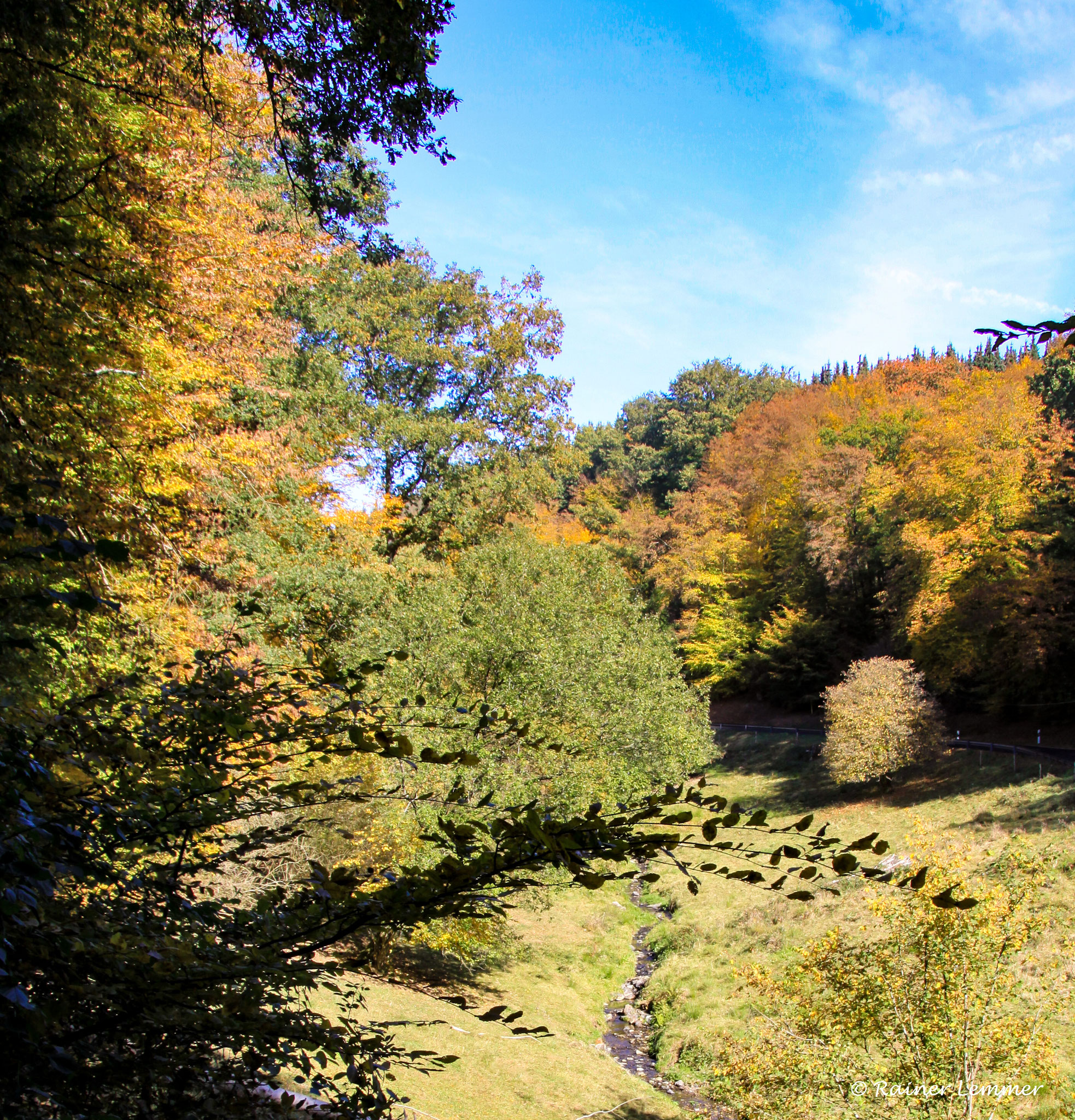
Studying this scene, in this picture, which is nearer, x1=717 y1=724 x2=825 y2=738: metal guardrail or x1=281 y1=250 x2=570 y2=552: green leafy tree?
x1=281 y1=250 x2=570 y2=552: green leafy tree

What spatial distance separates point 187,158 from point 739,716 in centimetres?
3939

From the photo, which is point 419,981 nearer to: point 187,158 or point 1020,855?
point 1020,855

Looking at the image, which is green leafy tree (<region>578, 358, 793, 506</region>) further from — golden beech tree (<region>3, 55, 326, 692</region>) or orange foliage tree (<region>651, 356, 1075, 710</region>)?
golden beech tree (<region>3, 55, 326, 692</region>)

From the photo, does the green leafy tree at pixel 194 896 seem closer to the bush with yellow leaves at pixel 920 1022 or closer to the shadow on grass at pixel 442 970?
the bush with yellow leaves at pixel 920 1022

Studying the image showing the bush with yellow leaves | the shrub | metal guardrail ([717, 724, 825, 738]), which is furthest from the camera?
metal guardrail ([717, 724, 825, 738])

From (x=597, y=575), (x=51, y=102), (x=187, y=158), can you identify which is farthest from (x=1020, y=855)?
(x=597, y=575)

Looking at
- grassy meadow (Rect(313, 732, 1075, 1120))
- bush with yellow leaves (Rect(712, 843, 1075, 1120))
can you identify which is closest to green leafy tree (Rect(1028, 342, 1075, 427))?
grassy meadow (Rect(313, 732, 1075, 1120))

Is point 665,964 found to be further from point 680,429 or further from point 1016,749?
point 680,429

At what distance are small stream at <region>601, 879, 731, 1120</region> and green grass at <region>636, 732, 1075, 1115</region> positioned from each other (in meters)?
0.31

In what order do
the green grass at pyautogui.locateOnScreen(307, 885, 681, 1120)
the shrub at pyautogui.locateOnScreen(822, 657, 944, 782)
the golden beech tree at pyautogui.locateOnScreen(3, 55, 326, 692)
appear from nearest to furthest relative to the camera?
the golden beech tree at pyautogui.locateOnScreen(3, 55, 326, 692) < the green grass at pyautogui.locateOnScreen(307, 885, 681, 1120) < the shrub at pyautogui.locateOnScreen(822, 657, 944, 782)

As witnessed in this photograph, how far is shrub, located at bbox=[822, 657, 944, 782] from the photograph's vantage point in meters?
26.1

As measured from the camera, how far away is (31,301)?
6.38m

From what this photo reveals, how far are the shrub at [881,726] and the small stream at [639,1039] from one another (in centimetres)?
1057

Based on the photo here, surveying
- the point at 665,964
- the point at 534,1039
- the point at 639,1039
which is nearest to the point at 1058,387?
the point at 665,964
